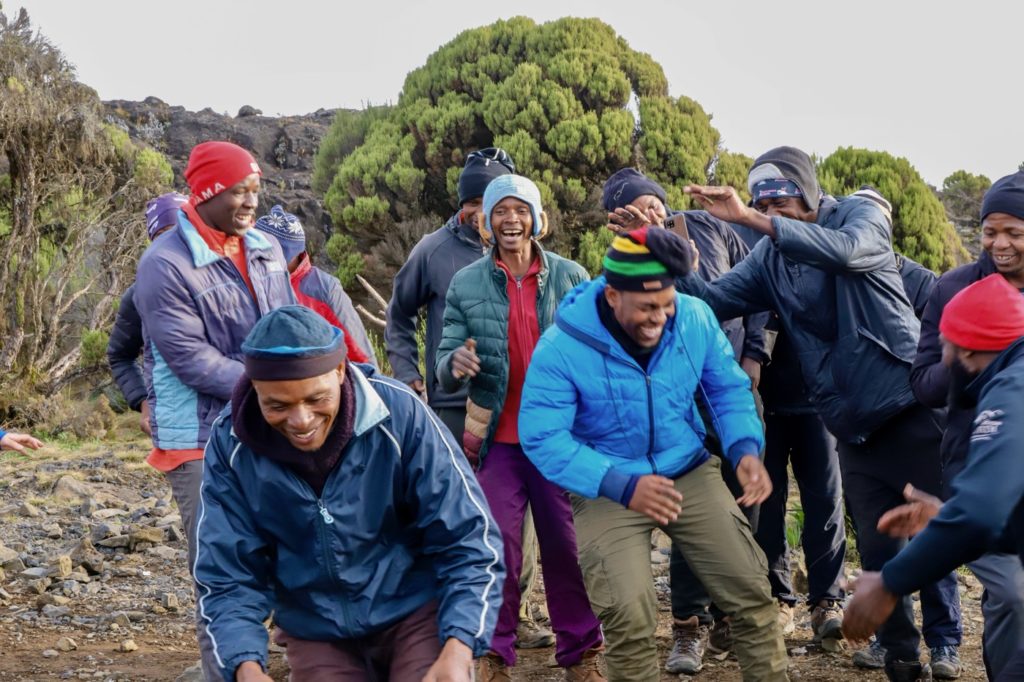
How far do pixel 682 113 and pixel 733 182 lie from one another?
110cm

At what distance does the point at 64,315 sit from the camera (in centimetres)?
1623

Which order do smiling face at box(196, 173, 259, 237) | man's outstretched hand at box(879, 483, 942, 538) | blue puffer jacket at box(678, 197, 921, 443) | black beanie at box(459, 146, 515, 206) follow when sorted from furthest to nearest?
black beanie at box(459, 146, 515, 206) → smiling face at box(196, 173, 259, 237) → blue puffer jacket at box(678, 197, 921, 443) → man's outstretched hand at box(879, 483, 942, 538)

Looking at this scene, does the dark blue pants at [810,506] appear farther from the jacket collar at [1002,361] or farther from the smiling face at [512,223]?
the jacket collar at [1002,361]

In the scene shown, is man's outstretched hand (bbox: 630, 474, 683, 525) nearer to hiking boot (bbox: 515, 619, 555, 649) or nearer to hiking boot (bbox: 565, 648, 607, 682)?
hiking boot (bbox: 565, 648, 607, 682)

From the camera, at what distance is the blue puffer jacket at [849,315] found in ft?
16.0

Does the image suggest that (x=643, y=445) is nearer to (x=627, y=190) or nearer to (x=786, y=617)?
(x=627, y=190)

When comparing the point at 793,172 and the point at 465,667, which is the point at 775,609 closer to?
the point at 465,667

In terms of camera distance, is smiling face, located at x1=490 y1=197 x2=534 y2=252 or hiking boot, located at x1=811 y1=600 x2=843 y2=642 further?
hiking boot, located at x1=811 y1=600 x2=843 y2=642

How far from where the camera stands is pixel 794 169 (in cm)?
531

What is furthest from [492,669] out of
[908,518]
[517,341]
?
[908,518]

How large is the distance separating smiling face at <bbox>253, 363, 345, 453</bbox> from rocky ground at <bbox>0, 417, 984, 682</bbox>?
270 cm

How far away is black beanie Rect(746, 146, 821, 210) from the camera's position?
17.4 ft

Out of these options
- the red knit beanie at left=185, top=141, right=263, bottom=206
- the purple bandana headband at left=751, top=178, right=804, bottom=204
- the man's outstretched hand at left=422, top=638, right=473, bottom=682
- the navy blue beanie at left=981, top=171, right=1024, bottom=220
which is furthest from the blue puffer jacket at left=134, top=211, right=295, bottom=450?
the navy blue beanie at left=981, top=171, right=1024, bottom=220

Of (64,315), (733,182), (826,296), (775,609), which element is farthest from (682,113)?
(775,609)
